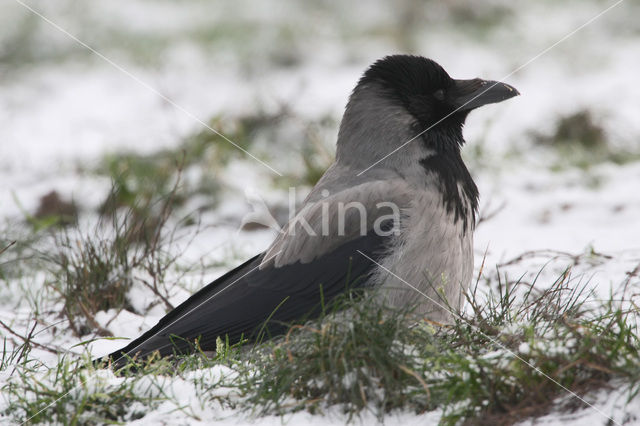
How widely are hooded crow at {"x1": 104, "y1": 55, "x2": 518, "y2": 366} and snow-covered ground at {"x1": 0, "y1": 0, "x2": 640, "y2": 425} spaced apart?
656mm

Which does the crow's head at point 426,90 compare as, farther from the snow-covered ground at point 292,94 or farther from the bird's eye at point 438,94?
the snow-covered ground at point 292,94

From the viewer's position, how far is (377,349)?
2477 mm

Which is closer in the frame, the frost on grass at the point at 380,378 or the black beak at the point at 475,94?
the frost on grass at the point at 380,378

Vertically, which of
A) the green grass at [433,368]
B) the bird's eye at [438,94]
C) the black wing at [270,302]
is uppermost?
the bird's eye at [438,94]

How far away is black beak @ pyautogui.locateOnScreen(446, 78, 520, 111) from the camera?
3.85m

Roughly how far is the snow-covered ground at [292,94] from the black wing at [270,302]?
0.50 meters

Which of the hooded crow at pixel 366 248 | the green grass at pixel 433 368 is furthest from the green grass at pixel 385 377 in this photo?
the hooded crow at pixel 366 248

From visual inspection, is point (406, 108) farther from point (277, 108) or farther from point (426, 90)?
point (277, 108)

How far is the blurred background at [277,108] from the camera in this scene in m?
5.81

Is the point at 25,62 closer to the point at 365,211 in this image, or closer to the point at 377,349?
the point at 365,211

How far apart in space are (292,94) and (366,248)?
556 cm

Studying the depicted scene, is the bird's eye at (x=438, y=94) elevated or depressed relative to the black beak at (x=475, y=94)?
elevated

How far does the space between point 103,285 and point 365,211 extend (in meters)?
1.62

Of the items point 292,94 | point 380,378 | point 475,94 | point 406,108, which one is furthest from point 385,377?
point 292,94
